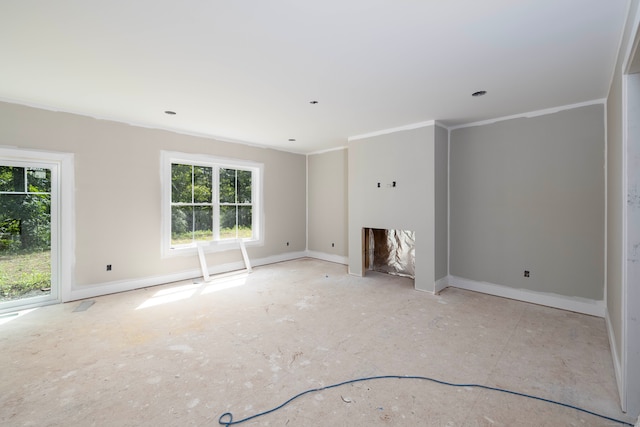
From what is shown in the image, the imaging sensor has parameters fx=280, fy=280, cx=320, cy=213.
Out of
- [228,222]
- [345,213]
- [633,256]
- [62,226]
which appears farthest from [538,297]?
[62,226]

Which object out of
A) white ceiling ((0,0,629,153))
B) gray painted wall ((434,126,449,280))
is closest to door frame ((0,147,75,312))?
white ceiling ((0,0,629,153))

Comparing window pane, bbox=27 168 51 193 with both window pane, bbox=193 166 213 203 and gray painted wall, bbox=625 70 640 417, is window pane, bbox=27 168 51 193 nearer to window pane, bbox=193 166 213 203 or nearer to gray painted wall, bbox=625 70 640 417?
window pane, bbox=193 166 213 203

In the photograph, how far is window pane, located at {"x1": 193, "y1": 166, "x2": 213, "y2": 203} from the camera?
4.90 metres

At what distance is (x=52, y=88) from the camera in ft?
9.62

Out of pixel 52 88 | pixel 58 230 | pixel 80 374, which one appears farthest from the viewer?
pixel 58 230

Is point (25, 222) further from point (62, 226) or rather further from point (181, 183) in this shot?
point (181, 183)

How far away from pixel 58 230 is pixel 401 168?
188 inches

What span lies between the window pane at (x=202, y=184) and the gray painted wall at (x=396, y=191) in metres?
2.57

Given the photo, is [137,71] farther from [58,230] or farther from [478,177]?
[478,177]

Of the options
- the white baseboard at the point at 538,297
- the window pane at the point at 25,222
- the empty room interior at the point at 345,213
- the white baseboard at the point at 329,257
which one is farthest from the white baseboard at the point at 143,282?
the white baseboard at the point at 538,297

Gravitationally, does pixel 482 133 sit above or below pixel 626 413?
above

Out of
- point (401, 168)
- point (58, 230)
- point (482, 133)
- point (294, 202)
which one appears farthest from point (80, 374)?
point (482, 133)

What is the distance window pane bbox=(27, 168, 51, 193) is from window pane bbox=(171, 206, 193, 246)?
4.98 feet

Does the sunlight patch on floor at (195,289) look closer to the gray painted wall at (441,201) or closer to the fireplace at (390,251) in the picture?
the fireplace at (390,251)
